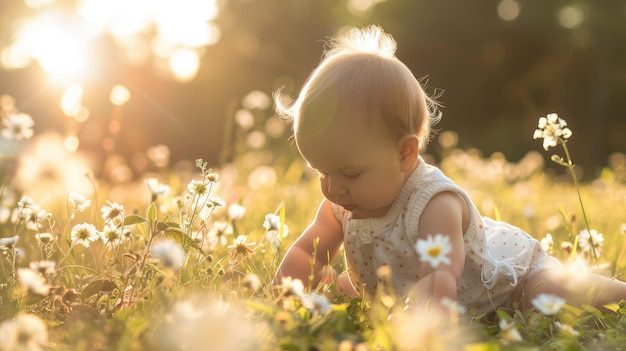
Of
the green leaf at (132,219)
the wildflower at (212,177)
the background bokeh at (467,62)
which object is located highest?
the wildflower at (212,177)

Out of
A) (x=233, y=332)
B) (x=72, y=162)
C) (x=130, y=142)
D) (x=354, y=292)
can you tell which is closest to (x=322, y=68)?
(x=354, y=292)

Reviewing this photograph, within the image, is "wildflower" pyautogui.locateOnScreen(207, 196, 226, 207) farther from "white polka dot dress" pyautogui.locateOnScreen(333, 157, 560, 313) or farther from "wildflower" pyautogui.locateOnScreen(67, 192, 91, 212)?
"white polka dot dress" pyautogui.locateOnScreen(333, 157, 560, 313)

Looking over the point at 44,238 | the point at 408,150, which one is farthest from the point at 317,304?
the point at 44,238

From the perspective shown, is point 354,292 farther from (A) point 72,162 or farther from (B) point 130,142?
(B) point 130,142

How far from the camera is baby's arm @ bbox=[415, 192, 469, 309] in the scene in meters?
2.10

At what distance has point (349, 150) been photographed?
7.36 ft

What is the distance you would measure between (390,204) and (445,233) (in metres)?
0.29

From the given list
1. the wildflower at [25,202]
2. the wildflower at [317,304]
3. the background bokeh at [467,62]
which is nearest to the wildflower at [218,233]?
the wildflower at [25,202]

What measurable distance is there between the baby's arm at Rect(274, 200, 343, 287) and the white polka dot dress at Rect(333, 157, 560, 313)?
6 cm

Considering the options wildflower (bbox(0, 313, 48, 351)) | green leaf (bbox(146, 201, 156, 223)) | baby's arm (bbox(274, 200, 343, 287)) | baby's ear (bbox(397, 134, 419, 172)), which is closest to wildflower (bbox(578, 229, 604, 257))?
baby's ear (bbox(397, 134, 419, 172))

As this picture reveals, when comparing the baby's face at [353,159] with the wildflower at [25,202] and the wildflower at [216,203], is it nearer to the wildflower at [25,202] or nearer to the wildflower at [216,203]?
the wildflower at [216,203]

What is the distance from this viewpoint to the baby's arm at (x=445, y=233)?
2104 mm

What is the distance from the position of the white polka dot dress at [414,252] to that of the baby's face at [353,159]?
110 millimetres

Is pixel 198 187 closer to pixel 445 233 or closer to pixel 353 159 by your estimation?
pixel 353 159
